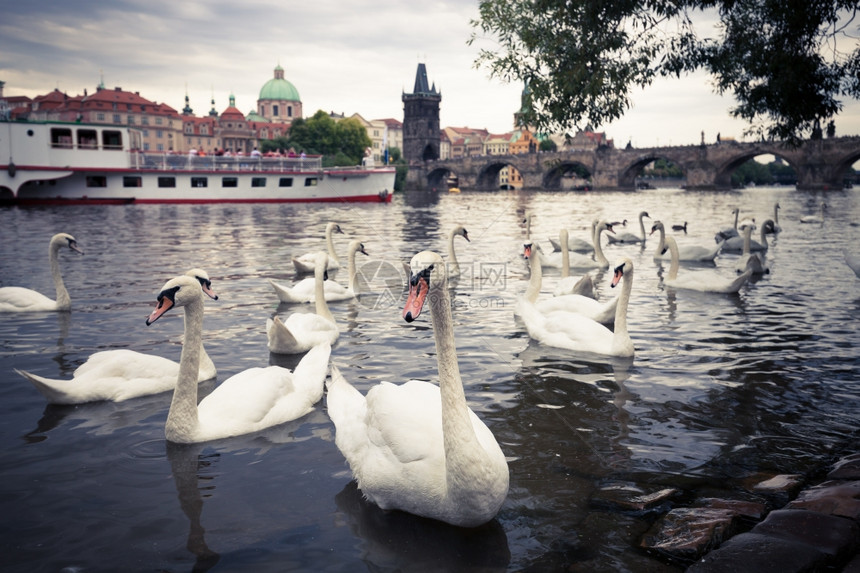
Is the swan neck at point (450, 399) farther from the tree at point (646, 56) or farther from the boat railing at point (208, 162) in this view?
the boat railing at point (208, 162)

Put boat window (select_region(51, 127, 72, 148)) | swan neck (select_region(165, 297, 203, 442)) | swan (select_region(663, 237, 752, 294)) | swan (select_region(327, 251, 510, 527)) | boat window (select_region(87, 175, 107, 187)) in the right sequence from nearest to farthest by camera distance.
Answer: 1. swan (select_region(327, 251, 510, 527))
2. swan neck (select_region(165, 297, 203, 442))
3. swan (select_region(663, 237, 752, 294))
4. boat window (select_region(51, 127, 72, 148))
5. boat window (select_region(87, 175, 107, 187))

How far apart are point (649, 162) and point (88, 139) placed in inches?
3030

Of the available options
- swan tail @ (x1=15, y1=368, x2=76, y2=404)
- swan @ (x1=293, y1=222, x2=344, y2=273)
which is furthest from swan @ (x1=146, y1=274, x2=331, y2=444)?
swan @ (x1=293, y1=222, x2=344, y2=273)

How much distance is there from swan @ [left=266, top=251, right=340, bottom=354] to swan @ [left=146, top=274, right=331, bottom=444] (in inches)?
53.2

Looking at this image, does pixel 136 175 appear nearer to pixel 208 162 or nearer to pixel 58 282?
pixel 208 162

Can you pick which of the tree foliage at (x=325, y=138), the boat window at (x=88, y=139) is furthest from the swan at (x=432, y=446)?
the tree foliage at (x=325, y=138)

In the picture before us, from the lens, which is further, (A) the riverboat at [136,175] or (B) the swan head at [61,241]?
(A) the riverboat at [136,175]

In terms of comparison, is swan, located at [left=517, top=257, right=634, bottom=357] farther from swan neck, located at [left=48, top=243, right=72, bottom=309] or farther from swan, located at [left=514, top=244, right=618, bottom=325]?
swan neck, located at [left=48, top=243, right=72, bottom=309]

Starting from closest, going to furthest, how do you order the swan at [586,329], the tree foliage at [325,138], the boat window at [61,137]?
the swan at [586,329]
the boat window at [61,137]
the tree foliage at [325,138]

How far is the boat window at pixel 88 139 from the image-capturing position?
43.7 metres

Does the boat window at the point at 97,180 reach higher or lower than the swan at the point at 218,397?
higher

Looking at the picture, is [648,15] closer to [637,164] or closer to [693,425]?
[693,425]

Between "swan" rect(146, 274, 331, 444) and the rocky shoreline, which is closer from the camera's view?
the rocky shoreline

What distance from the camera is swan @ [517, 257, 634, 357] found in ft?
25.8
